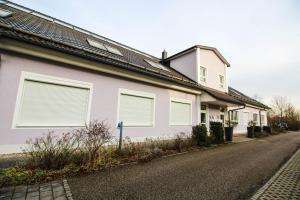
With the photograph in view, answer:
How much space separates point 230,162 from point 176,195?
3885mm

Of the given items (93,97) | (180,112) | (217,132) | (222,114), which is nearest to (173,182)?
(93,97)

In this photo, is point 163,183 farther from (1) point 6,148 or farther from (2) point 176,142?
(1) point 6,148

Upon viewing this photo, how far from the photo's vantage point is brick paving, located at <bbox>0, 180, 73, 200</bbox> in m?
3.13

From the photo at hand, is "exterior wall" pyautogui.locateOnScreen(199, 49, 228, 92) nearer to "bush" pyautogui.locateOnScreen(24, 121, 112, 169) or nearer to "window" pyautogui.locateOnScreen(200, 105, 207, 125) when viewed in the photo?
"window" pyautogui.locateOnScreen(200, 105, 207, 125)

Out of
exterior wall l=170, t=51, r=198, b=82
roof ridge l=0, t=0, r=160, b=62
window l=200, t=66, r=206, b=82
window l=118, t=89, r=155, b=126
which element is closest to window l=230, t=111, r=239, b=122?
window l=200, t=66, r=206, b=82

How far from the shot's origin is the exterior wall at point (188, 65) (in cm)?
1408

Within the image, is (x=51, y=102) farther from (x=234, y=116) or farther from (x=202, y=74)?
(x=234, y=116)

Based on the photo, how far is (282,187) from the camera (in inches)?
160

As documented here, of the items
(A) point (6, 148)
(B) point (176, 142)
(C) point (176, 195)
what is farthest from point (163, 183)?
(A) point (6, 148)

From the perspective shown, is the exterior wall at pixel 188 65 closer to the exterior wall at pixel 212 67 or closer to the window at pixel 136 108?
the exterior wall at pixel 212 67

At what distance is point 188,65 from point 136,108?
308 inches

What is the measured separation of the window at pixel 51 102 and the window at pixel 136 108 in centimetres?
175

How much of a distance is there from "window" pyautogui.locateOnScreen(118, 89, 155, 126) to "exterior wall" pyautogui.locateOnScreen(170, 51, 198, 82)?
19.5 feet

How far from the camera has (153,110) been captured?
9.55 m
